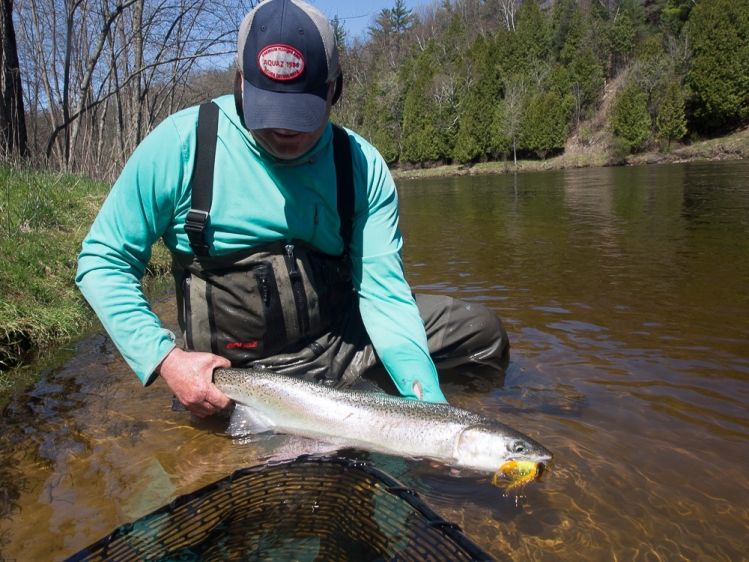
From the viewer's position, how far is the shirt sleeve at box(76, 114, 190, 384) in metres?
2.76

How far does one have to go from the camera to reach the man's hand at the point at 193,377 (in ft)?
8.91

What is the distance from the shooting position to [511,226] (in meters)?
14.1

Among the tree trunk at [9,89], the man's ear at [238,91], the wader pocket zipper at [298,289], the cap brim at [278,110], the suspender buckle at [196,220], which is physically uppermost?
the tree trunk at [9,89]

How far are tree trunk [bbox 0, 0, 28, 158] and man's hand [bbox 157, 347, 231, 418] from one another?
9547mm

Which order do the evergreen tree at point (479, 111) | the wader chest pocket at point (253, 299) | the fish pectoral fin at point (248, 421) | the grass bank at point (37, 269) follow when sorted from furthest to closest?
the evergreen tree at point (479, 111) < the grass bank at point (37, 269) < the wader chest pocket at point (253, 299) < the fish pectoral fin at point (248, 421)

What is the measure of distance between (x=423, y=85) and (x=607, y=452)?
202 feet

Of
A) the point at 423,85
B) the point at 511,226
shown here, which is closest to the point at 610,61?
the point at 423,85

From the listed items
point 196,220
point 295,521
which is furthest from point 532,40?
point 295,521

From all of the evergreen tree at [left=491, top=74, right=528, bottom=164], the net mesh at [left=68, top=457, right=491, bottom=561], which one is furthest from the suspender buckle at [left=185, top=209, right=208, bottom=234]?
the evergreen tree at [left=491, top=74, right=528, bottom=164]

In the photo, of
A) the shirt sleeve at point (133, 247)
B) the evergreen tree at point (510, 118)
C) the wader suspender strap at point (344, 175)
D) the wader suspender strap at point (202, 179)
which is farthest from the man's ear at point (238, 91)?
the evergreen tree at point (510, 118)

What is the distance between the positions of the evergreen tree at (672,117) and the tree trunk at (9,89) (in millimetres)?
42171

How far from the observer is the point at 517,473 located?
265 centimetres

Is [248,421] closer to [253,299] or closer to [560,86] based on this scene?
[253,299]

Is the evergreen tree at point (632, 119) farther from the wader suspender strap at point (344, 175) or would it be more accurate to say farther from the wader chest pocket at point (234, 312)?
the wader chest pocket at point (234, 312)
